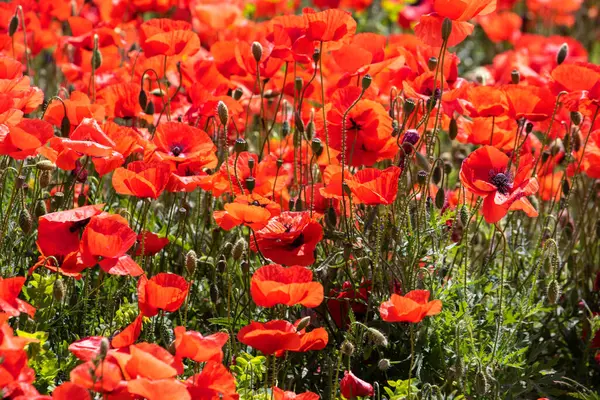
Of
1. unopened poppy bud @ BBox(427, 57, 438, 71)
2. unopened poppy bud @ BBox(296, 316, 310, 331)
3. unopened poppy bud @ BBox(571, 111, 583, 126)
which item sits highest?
unopened poppy bud @ BBox(427, 57, 438, 71)

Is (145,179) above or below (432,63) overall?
below

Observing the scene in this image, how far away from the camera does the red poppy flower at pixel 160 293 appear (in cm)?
238

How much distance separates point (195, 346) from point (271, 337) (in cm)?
20

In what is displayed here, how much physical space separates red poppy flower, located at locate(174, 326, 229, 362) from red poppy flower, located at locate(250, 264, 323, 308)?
18 cm

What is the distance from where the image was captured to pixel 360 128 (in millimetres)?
3076

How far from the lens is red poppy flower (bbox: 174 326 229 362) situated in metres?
2.19

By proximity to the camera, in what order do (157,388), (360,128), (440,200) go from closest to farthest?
(157,388), (440,200), (360,128)

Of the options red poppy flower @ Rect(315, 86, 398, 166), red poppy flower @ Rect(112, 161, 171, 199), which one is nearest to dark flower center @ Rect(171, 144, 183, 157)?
red poppy flower @ Rect(112, 161, 171, 199)

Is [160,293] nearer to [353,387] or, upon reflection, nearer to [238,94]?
[353,387]

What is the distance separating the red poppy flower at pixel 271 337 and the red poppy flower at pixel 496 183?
623mm

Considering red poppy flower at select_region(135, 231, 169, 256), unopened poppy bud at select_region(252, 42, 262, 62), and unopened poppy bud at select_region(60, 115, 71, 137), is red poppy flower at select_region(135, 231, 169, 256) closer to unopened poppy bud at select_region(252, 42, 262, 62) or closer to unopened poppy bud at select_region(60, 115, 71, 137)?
unopened poppy bud at select_region(60, 115, 71, 137)

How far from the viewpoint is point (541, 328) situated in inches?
130

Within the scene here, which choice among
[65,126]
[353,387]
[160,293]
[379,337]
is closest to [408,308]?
[379,337]

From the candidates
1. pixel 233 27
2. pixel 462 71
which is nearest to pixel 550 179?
pixel 233 27
